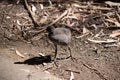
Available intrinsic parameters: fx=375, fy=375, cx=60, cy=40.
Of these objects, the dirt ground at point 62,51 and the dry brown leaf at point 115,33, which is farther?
the dry brown leaf at point 115,33

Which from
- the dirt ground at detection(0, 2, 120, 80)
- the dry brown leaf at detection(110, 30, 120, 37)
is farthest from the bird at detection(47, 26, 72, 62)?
the dry brown leaf at detection(110, 30, 120, 37)

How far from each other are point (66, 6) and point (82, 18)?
513 mm

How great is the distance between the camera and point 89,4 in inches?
265

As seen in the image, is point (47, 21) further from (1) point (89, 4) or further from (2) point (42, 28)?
(1) point (89, 4)

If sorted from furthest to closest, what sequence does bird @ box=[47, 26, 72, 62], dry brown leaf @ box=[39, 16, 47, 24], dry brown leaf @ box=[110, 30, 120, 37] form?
dry brown leaf @ box=[39, 16, 47, 24]
dry brown leaf @ box=[110, 30, 120, 37]
bird @ box=[47, 26, 72, 62]

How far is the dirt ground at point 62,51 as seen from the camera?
511 centimetres

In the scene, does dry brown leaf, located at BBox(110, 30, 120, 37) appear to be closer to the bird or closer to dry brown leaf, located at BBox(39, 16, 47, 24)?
the bird

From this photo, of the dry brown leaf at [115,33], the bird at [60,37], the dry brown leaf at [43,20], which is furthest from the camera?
the dry brown leaf at [43,20]

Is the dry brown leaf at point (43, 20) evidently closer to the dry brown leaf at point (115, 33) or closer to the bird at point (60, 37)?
the bird at point (60, 37)

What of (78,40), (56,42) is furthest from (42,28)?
(56,42)

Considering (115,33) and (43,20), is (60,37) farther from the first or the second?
(43,20)

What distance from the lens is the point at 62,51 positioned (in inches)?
222

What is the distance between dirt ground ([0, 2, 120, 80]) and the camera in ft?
16.8

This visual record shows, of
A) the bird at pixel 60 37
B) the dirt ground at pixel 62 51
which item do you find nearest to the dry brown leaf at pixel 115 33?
the dirt ground at pixel 62 51
